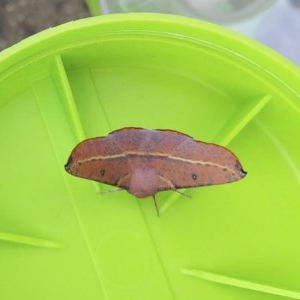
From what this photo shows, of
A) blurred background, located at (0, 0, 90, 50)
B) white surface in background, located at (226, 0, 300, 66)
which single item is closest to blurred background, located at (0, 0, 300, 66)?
white surface in background, located at (226, 0, 300, 66)

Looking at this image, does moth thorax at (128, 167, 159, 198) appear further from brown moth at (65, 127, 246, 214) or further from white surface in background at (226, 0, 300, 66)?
white surface in background at (226, 0, 300, 66)

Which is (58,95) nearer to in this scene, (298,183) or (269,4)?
(298,183)

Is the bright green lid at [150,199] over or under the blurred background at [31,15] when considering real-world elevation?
under

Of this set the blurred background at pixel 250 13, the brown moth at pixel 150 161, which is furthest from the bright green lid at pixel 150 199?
the blurred background at pixel 250 13

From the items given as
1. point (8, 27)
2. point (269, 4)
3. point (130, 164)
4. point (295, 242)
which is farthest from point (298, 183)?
point (8, 27)

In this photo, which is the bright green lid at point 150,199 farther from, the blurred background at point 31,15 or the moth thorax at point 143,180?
the blurred background at point 31,15

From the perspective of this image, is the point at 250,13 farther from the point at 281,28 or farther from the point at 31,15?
the point at 31,15

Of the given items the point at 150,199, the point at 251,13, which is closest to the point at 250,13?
the point at 251,13
